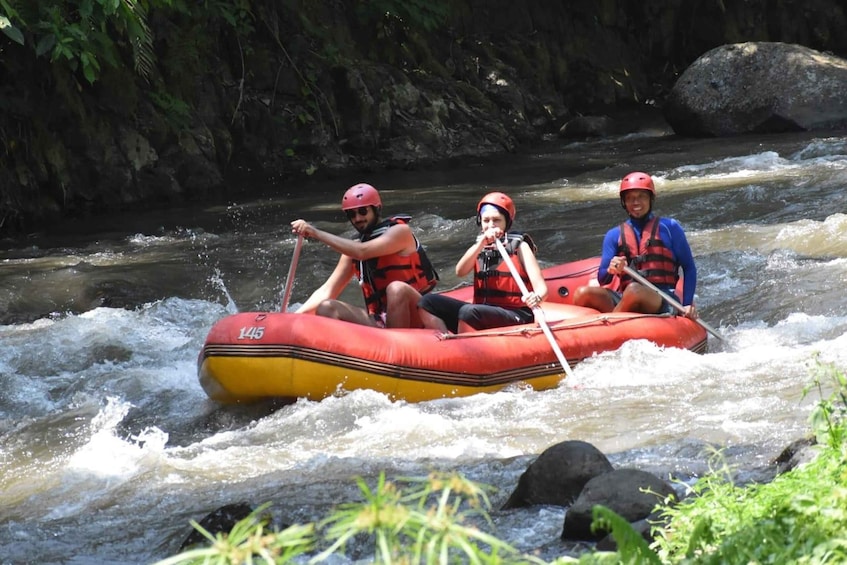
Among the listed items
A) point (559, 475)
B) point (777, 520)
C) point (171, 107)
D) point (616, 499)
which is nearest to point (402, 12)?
point (171, 107)

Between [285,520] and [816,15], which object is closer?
[285,520]

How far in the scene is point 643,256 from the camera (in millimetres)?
6453

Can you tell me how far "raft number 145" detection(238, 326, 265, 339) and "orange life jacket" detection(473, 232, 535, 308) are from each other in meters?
1.33

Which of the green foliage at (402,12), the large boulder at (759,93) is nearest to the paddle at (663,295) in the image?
the large boulder at (759,93)

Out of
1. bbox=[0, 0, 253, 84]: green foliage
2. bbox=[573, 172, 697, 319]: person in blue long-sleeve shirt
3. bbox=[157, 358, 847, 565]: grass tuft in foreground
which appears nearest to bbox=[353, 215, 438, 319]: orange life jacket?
bbox=[573, 172, 697, 319]: person in blue long-sleeve shirt

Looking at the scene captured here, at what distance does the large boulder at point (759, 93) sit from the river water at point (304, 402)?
14.1 ft

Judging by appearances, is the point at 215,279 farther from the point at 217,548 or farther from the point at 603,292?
the point at 217,548

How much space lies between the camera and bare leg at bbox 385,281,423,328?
5950mm

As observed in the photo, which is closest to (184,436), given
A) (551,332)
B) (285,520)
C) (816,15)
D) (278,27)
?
(285,520)

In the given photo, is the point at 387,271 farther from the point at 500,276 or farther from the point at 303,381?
the point at 303,381

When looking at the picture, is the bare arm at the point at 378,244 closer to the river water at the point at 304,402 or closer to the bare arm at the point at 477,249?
the bare arm at the point at 477,249

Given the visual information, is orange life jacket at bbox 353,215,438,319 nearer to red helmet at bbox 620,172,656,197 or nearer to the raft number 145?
the raft number 145

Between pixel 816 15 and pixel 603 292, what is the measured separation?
18609 mm

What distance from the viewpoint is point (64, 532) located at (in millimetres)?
4012
